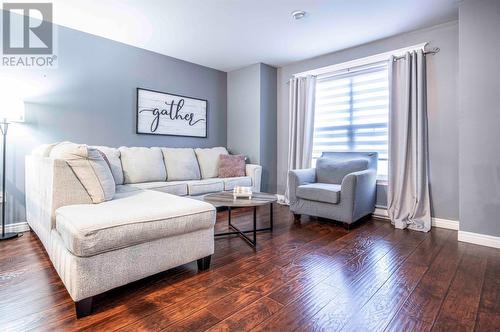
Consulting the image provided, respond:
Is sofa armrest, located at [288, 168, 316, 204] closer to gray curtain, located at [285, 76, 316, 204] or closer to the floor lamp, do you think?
gray curtain, located at [285, 76, 316, 204]

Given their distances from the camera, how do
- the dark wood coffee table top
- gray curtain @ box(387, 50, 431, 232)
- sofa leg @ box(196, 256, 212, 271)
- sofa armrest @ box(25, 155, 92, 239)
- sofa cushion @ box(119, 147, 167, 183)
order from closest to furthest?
sofa armrest @ box(25, 155, 92, 239) < sofa leg @ box(196, 256, 212, 271) < the dark wood coffee table top < gray curtain @ box(387, 50, 431, 232) < sofa cushion @ box(119, 147, 167, 183)

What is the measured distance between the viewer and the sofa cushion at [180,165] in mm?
3592

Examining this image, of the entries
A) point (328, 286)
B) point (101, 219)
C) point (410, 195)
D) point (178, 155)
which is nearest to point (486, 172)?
point (410, 195)

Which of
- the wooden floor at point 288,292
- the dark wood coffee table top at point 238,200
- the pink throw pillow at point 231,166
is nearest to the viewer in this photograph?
the wooden floor at point 288,292

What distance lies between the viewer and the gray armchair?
283cm

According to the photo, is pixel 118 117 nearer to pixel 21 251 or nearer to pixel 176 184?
pixel 176 184

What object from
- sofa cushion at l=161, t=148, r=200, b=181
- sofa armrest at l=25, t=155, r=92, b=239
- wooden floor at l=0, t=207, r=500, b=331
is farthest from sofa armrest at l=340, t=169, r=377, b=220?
sofa armrest at l=25, t=155, r=92, b=239

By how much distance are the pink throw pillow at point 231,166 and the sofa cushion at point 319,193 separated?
113 cm

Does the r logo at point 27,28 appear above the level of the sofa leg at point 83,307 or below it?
above

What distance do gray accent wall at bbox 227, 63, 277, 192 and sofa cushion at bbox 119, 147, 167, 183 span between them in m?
1.53

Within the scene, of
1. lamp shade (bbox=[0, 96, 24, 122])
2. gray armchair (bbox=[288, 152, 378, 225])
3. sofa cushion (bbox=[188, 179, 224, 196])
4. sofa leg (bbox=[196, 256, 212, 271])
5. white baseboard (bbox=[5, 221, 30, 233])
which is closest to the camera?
sofa leg (bbox=[196, 256, 212, 271])

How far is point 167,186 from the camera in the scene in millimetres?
3127

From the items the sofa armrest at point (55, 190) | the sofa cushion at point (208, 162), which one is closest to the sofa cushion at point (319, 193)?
the sofa cushion at point (208, 162)

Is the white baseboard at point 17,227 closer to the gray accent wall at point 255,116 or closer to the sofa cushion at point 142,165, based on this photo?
the sofa cushion at point 142,165
